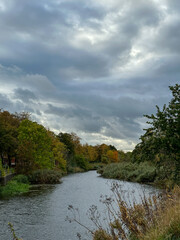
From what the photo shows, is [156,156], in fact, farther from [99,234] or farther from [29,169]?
[29,169]

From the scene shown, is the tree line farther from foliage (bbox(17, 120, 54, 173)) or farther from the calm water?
→ the calm water

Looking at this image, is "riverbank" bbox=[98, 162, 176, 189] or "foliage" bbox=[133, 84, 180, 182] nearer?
"foliage" bbox=[133, 84, 180, 182]

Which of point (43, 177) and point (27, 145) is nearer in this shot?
point (43, 177)

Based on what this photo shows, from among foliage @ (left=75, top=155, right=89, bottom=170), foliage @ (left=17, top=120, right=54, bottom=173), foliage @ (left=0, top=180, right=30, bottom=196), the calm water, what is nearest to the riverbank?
foliage @ (left=17, top=120, right=54, bottom=173)

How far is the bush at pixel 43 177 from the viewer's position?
38.3 m

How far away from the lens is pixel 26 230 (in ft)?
45.2

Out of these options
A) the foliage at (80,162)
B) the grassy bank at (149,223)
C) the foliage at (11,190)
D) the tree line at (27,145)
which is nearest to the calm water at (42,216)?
the grassy bank at (149,223)

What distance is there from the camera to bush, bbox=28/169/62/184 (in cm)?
3828

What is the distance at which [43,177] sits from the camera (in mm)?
38688

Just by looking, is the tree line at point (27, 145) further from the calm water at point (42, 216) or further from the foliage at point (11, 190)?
the calm water at point (42, 216)

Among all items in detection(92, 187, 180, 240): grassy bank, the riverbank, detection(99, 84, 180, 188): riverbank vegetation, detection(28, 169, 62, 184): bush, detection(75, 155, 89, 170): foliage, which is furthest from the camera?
detection(75, 155, 89, 170): foliage

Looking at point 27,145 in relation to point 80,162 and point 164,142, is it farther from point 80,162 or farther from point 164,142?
point 80,162

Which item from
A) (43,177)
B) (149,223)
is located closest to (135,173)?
(43,177)

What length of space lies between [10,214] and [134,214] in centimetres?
1090
